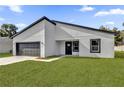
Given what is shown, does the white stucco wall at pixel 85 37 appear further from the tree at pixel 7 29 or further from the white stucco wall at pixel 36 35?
the tree at pixel 7 29

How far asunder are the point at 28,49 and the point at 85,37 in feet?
22.8

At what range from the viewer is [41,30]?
55.2ft

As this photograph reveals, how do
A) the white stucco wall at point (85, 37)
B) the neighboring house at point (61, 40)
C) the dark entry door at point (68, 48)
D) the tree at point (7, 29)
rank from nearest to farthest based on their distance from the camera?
the white stucco wall at point (85, 37)
the neighboring house at point (61, 40)
the dark entry door at point (68, 48)
the tree at point (7, 29)

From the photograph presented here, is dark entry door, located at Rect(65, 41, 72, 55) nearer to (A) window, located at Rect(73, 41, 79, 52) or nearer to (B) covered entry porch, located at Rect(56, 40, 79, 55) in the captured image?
(B) covered entry porch, located at Rect(56, 40, 79, 55)

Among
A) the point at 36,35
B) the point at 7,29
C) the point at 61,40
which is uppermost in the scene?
the point at 7,29

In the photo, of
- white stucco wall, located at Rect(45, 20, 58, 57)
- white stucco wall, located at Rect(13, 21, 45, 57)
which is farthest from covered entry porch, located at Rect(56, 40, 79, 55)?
white stucco wall, located at Rect(13, 21, 45, 57)

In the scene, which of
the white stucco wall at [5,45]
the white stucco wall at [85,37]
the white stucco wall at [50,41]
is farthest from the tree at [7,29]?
the white stucco wall at [85,37]

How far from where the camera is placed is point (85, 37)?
17328 mm

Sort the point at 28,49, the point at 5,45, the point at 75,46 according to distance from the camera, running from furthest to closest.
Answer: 1. the point at 5,45
2. the point at 28,49
3. the point at 75,46

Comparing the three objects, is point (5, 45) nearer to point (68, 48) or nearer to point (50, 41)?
point (50, 41)

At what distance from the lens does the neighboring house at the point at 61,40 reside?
16578 mm

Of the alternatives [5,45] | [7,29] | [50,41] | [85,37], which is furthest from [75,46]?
[7,29]

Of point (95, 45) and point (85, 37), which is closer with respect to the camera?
point (95, 45)
